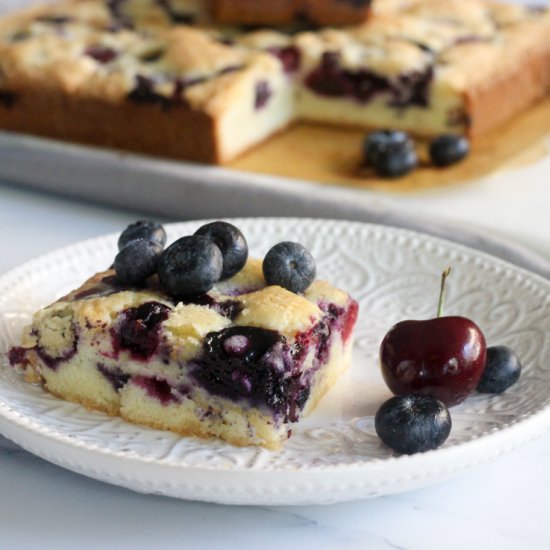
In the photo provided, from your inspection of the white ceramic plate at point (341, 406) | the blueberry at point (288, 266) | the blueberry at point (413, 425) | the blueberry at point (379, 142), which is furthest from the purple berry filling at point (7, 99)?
the blueberry at point (413, 425)

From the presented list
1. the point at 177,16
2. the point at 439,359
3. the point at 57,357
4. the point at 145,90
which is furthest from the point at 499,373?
the point at 177,16

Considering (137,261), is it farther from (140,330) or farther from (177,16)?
(177,16)

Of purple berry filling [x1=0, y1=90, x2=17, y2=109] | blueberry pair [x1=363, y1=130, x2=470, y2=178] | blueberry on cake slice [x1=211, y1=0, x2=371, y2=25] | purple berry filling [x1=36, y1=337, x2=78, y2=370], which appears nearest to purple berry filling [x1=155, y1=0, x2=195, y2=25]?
blueberry on cake slice [x1=211, y1=0, x2=371, y2=25]

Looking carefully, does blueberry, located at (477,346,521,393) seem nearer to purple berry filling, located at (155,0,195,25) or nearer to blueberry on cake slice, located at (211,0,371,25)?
blueberry on cake slice, located at (211,0,371,25)

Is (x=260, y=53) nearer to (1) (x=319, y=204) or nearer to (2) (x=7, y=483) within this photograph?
(1) (x=319, y=204)

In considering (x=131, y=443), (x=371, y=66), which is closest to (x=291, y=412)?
(x=131, y=443)

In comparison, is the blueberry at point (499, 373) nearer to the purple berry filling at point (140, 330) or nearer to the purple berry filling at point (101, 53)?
the purple berry filling at point (140, 330)
